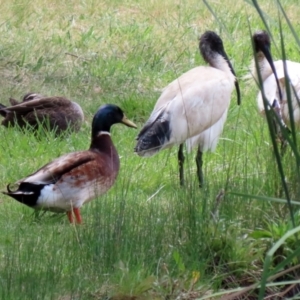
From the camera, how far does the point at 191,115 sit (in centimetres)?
760

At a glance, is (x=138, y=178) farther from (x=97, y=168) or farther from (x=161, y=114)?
(x=97, y=168)

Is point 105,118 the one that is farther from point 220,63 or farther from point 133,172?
point 220,63

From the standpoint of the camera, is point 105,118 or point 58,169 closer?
point 58,169

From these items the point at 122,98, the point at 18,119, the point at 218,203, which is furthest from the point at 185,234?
the point at 122,98

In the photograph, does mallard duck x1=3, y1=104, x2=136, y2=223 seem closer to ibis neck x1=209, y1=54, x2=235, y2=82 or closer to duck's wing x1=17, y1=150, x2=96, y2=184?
duck's wing x1=17, y1=150, x2=96, y2=184

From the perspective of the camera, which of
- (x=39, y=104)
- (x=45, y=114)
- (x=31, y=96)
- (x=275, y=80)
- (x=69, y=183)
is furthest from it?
(x=31, y=96)

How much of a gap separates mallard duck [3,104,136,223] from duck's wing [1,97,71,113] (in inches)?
98.9

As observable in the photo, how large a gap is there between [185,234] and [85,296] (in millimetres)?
825

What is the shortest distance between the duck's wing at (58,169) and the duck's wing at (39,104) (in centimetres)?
263

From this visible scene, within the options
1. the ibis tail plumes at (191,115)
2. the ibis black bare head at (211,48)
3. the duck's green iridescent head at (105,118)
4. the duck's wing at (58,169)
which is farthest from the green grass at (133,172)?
the ibis black bare head at (211,48)

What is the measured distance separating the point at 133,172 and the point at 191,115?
0.67 meters

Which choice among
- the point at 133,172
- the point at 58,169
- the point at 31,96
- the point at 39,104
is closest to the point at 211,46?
the point at 133,172

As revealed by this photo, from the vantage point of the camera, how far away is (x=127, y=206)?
5633mm

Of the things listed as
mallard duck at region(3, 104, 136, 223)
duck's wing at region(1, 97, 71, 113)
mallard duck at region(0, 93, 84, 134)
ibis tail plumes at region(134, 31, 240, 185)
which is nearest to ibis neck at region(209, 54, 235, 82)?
ibis tail plumes at region(134, 31, 240, 185)
